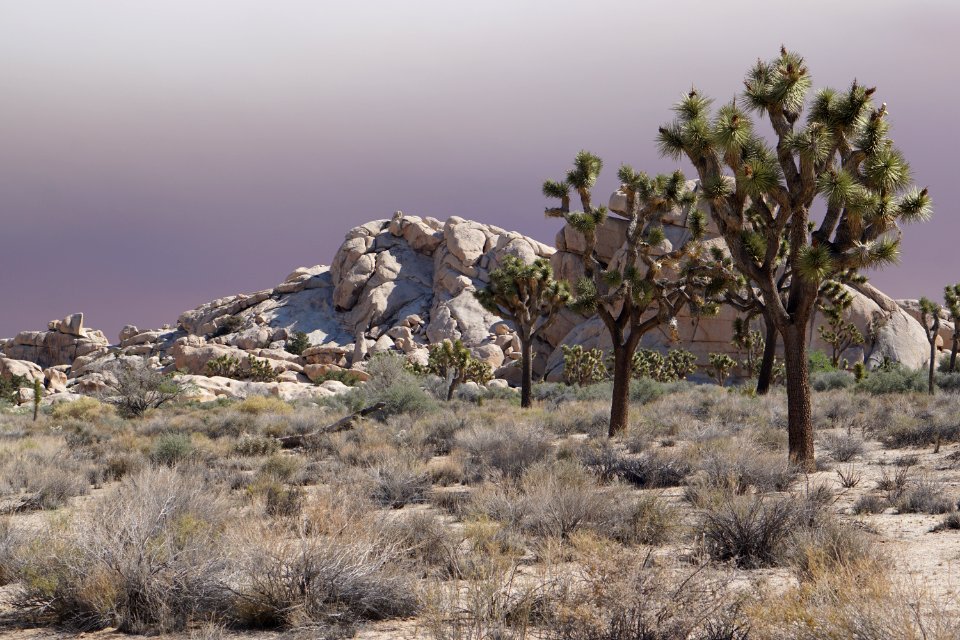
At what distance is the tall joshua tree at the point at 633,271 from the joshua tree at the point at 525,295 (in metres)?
6.29

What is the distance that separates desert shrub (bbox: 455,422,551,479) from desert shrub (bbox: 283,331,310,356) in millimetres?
71117

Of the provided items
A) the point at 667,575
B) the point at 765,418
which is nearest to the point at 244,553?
the point at 667,575

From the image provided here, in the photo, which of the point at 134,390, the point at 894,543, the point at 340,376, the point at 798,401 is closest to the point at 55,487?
the point at 894,543

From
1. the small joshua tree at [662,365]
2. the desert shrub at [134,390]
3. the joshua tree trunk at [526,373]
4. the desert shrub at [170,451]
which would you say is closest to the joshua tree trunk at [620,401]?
the joshua tree trunk at [526,373]

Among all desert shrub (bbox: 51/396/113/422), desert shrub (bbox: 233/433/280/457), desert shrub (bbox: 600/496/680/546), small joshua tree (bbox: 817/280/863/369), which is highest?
small joshua tree (bbox: 817/280/863/369)

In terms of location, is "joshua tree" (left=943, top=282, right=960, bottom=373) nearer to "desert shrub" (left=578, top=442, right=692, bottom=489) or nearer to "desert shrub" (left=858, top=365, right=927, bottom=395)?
"desert shrub" (left=858, top=365, right=927, bottom=395)

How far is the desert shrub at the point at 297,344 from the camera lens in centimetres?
8231

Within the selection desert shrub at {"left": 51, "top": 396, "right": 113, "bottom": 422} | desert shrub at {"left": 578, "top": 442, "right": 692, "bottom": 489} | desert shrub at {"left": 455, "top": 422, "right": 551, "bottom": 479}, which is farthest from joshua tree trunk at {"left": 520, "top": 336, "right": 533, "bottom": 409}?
desert shrub at {"left": 51, "top": 396, "right": 113, "bottom": 422}

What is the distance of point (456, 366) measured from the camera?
38594 mm

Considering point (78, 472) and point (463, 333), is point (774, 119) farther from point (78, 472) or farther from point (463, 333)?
point (463, 333)

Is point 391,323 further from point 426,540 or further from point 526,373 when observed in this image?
point 426,540

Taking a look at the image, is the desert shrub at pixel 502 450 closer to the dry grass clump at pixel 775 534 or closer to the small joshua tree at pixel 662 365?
the dry grass clump at pixel 775 534

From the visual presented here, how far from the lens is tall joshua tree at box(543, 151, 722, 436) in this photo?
54.6ft

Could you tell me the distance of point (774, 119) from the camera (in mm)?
12555
